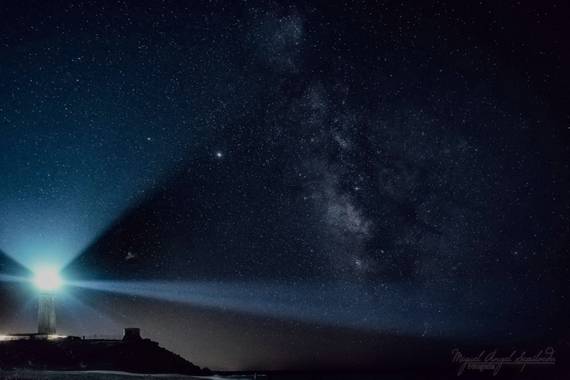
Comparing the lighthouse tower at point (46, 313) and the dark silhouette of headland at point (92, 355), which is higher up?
the lighthouse tower at point (46, 313)

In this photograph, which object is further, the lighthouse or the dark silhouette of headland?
the lighthouse

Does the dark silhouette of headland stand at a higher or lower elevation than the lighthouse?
lower

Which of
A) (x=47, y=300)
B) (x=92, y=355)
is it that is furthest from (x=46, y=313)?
(x=92, y=355)

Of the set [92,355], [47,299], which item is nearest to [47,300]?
[47,299]

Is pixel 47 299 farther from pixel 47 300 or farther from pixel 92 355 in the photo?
pixel 92 355

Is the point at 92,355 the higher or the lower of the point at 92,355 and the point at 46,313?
the lower

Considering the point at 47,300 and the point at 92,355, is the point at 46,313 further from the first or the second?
the point at 92,355

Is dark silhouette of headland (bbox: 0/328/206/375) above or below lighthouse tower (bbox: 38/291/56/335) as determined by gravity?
below

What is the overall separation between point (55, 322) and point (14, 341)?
27.6 ft

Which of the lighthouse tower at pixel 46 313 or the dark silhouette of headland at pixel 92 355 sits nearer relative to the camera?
the dark silhouette of headland at pixel 92 355

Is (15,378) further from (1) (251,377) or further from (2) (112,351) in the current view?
(1) (251,377)

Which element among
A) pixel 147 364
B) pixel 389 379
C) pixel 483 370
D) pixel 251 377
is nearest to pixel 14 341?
pixel 147 364

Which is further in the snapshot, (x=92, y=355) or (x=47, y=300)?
(x=47, y=300)

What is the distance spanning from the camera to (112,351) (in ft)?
79.7
